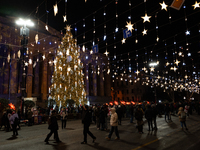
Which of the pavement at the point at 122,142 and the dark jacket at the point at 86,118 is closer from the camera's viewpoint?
the pavement at the point at 122,142

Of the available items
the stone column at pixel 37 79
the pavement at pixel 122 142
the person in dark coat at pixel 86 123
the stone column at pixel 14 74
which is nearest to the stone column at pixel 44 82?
the stone column at pixel 37 79

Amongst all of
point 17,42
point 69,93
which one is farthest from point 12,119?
point 17,42

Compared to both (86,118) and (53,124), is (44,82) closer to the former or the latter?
(53,124)

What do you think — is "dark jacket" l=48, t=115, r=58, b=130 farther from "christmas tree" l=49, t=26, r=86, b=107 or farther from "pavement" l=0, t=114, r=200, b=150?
"christmas tree" l=49, t=26, r=86, b=107

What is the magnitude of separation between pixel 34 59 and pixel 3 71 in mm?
7493

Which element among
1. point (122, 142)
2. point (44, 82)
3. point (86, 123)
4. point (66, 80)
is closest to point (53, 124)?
point (86, 123)

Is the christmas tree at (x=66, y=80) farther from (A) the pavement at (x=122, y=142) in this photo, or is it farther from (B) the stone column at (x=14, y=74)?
(A) the pavement at (x=122, y=142)

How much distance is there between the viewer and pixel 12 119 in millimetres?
11164

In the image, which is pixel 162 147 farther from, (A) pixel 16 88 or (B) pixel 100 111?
(A) pixel 16 88

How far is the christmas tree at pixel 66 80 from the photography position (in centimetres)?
2698

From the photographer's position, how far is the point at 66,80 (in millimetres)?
27281

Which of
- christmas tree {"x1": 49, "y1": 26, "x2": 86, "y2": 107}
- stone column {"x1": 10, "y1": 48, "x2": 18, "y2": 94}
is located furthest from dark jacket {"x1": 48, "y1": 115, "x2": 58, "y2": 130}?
stone column {"x1": 10, "y1": 48, "x2": 18, "y2": 94}

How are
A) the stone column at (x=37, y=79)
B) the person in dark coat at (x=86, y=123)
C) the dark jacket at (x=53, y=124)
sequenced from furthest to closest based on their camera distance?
the stone column at (x=37, y=79), the dark jacket at (x=53, y=124), the person in dark coat at (x=86, y=123)

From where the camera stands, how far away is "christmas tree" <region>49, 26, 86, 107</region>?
27.0 metres
